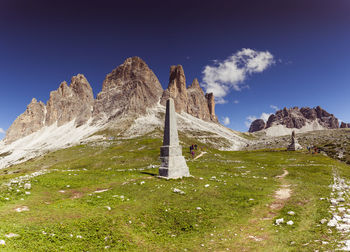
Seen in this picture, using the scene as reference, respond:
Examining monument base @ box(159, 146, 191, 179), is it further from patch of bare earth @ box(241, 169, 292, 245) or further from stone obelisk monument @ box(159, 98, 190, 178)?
patch of bare earth @ box(241, 169, 292, 245)

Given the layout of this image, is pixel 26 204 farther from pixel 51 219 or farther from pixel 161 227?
pixel 161 227

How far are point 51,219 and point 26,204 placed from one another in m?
3.82

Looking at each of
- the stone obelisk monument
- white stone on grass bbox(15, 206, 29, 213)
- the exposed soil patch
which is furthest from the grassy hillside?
the stone obelisk monument

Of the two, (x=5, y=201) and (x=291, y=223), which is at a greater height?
(x=5, y=201)

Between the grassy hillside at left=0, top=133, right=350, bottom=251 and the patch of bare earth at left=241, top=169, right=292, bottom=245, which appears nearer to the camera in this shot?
the grassy hillside at left=0, top=133, right=350, bottom=251

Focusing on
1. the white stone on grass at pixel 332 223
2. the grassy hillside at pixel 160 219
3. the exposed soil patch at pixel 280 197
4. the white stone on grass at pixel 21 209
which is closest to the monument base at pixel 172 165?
the grassy hillside at pixel 160 219

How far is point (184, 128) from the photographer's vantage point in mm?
175625

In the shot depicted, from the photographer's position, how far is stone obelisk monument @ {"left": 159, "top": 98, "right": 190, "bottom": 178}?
2453 cm

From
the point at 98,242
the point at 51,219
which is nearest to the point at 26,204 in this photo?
the point at 51,219

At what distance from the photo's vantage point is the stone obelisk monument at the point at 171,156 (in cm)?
2453

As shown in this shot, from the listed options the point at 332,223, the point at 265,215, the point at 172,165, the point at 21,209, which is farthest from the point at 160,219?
the point at 172,165

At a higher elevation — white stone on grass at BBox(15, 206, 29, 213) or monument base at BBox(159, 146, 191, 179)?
monument base at BBox(159, 146, 191, 179)

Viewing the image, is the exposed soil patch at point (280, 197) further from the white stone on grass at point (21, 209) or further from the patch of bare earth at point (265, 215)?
the white stone on grass at point (21, 209)

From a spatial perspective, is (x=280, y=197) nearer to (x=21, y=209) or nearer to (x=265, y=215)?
(x=265, y=215)
